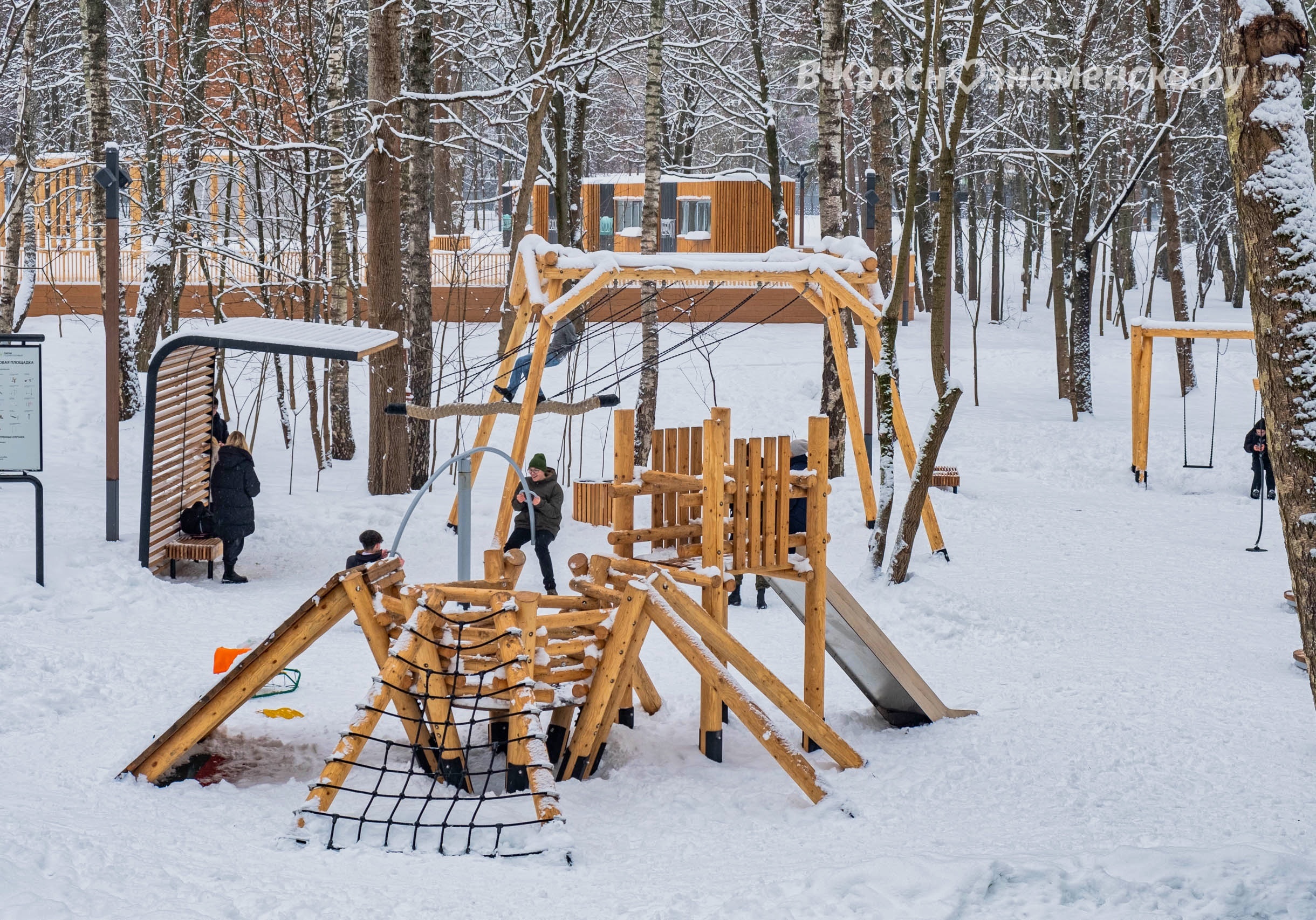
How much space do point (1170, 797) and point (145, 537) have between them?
26.5 feet

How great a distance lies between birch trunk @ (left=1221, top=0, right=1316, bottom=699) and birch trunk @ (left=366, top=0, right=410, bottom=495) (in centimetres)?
1045

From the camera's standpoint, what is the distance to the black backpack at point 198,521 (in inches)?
452

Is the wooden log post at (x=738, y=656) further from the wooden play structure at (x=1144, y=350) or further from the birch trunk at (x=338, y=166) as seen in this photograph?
the wooden play structure at (x=1144, y=350)

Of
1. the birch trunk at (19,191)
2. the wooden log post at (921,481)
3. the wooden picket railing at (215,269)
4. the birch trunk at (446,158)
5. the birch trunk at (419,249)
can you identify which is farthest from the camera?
the wooden picket railing at (215,269)

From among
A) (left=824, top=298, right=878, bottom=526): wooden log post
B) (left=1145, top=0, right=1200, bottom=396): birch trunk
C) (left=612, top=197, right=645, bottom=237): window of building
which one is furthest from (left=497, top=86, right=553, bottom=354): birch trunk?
(left=612, top=197, right=645, bottom=237): window of building

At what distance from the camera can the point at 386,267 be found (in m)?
14.2

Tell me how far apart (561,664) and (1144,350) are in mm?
13550

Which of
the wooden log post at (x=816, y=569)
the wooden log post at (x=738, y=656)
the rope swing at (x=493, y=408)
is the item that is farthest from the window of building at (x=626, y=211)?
the wooden log post at (x=738, y=656)

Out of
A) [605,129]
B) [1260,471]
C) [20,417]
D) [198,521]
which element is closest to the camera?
[20,417]

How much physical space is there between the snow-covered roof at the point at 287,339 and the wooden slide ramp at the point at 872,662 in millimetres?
4289

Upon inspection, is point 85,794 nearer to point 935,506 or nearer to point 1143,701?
point 1143,701

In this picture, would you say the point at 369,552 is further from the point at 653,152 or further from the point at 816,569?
the point at 653,152

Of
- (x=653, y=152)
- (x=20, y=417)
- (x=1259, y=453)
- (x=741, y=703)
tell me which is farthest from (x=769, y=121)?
(x=741, y=703)

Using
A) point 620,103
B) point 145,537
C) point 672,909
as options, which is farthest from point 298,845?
point 620,103
